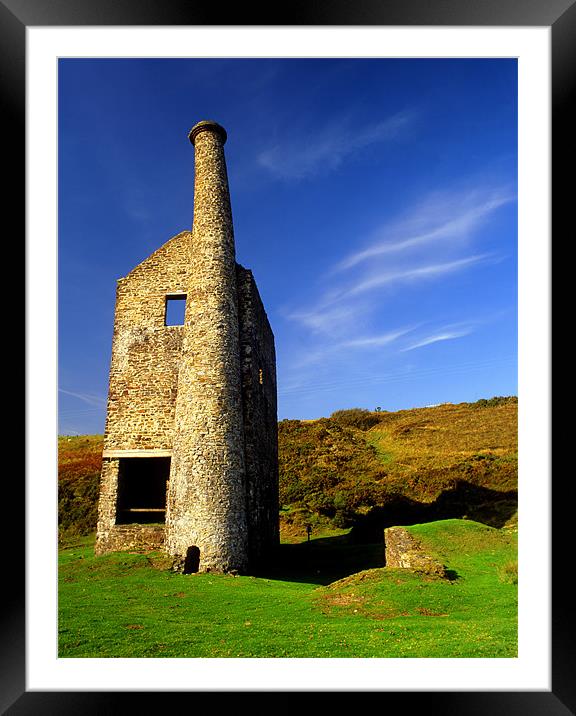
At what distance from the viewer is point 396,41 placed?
686 centimetres

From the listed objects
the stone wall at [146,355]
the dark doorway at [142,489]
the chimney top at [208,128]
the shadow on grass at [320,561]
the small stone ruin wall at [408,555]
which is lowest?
the shadow on grass at [320,561]

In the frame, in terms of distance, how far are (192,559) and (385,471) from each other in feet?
77.5

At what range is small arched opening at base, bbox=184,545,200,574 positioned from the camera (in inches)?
517

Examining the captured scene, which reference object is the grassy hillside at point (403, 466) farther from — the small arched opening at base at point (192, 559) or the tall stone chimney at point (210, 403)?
the small arched opening at base at point (192, 559)

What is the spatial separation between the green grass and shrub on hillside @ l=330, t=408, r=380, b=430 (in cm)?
3520

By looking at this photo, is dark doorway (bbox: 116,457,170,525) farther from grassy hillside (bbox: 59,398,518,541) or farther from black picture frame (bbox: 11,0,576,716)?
black picture frame (bbox: 11,0,576,716)

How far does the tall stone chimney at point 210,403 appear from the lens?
13.5 metres

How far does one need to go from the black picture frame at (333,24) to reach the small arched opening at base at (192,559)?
7.30 meters

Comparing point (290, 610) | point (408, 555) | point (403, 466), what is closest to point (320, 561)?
point (408, 555)

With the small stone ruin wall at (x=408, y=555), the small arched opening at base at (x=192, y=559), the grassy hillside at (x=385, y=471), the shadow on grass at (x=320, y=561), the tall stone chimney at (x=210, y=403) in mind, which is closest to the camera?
the small stone ruin wall at (x=408, y=555)

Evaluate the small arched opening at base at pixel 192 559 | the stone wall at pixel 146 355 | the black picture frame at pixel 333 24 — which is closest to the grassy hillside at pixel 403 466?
the small arched opening at base at pixel 192 559
